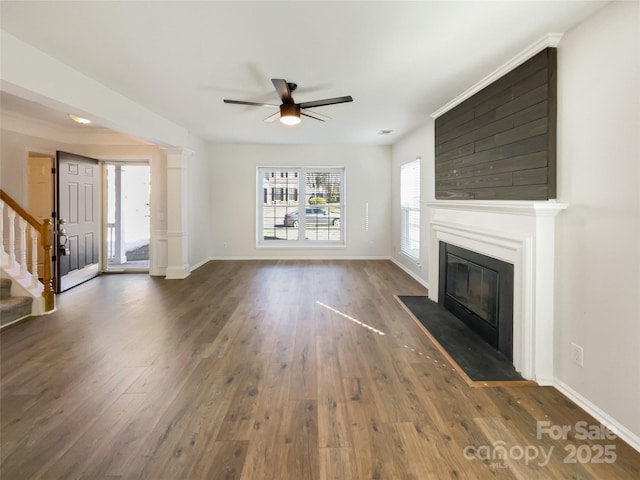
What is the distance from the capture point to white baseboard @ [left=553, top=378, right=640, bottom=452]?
1789mm

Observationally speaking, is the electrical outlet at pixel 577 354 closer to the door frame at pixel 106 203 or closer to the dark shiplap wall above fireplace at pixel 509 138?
the dark shiplap wall above fireplace at pixel 509 138

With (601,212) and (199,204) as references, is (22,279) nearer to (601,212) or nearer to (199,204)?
(199,204)

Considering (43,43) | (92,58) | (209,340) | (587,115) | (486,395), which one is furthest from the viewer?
(209,340)

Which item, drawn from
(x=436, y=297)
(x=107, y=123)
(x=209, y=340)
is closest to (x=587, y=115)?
(x=436, y=297)

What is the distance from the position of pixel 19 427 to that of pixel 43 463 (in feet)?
1.48

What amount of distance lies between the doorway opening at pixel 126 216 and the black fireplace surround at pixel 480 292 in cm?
550

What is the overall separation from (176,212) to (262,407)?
4548mm

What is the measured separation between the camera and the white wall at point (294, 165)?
7328 mm

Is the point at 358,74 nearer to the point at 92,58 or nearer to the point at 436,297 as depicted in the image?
the point at 92,58

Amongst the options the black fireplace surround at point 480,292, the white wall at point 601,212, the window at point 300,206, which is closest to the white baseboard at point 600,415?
the white wall at point 601,212

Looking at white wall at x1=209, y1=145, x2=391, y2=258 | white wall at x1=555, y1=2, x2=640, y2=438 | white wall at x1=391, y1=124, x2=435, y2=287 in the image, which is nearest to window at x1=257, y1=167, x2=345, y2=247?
white wall at x1=209, y1=145, x2=391, y2=258

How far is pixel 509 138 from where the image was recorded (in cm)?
274

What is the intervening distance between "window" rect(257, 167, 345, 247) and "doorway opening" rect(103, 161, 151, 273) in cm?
249

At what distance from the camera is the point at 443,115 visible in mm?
4148
